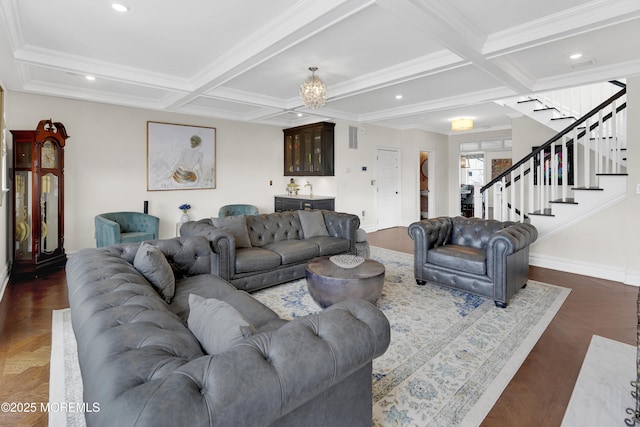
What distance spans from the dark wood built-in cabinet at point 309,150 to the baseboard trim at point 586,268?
13.0 ft

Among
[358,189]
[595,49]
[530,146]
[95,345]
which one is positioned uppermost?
[595,49]

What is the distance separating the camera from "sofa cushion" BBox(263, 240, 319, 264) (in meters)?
3.98

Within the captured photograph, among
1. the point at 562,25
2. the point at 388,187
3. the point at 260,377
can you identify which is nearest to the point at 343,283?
the point at 260,377

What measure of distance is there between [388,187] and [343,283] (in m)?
5.58

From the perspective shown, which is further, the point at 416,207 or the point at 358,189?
the point at 416,207

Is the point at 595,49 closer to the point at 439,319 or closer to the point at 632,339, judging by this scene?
the point at 632,339

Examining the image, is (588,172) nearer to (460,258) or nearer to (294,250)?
(460,258)

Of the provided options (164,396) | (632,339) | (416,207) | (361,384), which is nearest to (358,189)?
(416,207)

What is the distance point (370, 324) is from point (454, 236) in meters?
3.38

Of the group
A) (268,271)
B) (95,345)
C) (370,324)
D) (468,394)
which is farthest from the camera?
(268,271)

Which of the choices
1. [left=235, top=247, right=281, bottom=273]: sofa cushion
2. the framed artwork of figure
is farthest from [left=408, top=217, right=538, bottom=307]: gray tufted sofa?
the framed artwork of figure

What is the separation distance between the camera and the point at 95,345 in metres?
1.16

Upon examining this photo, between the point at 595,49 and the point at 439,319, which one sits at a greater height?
the point at 595,49

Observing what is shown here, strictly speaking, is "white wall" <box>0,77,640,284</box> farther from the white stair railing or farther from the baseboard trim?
the white stair railing
